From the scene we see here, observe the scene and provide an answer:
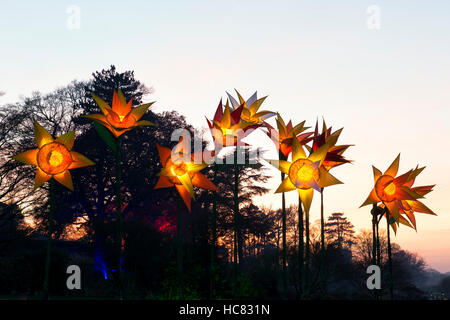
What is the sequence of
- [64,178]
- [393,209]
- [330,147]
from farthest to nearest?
[393,209]
[64,178]
[330,147]

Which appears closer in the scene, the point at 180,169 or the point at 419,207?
the point at 180,169

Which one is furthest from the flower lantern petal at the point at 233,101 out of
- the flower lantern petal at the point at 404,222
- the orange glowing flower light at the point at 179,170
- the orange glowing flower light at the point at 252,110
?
the flower lantern petal at the point at 404,222

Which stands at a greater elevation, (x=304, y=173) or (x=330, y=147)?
(x=330, y=147)

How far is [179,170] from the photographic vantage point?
8.93 meters

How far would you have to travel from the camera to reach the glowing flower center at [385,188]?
9031mm

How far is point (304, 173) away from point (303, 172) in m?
0.03

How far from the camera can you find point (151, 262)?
19781 mm

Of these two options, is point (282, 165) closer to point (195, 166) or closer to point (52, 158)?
point (195, 166)

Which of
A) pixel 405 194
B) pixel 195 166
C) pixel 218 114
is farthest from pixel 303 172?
pixel 405 194

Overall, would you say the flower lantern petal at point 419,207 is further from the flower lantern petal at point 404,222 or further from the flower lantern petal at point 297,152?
the flower lantern petal at point 297,152

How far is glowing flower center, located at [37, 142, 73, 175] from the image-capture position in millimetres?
8719

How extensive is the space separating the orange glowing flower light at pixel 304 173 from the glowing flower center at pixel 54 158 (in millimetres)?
4008

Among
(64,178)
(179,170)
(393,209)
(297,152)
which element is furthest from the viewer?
(393,209)
